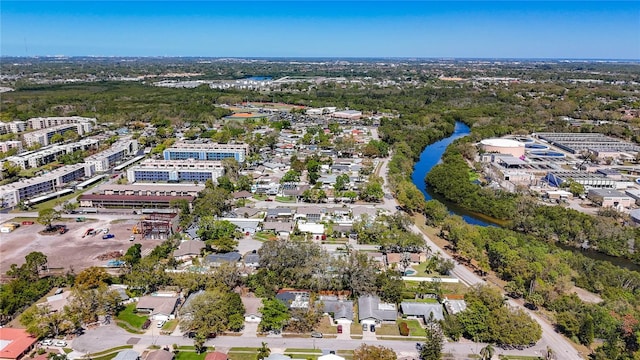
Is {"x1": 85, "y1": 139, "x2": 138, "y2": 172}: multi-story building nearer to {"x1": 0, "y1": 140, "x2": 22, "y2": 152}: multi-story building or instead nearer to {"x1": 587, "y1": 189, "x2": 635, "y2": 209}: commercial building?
{"x1": 0, "y1": 140, "x2": 22, "y2": 152}: multi-story building

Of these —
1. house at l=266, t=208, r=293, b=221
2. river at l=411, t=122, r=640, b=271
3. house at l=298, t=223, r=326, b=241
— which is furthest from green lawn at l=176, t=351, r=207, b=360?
river at l=411, t=122, r=640, b=271

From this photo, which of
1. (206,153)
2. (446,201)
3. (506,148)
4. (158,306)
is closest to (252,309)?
(158,306)

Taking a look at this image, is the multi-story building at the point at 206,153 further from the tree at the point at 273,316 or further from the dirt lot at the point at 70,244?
the tree at the point at 273,316

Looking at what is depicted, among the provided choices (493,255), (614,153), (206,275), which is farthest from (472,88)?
(206,275)

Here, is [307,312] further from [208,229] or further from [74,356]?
[208,229]

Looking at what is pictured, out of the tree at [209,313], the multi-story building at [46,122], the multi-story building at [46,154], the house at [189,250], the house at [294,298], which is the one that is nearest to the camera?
the tree at [209,313]

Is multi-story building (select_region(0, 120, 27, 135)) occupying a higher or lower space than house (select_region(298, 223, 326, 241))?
higher

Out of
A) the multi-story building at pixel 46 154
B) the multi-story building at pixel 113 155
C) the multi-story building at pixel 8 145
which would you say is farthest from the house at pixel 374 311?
the multi-story building at pixel 8 145
